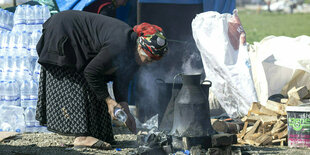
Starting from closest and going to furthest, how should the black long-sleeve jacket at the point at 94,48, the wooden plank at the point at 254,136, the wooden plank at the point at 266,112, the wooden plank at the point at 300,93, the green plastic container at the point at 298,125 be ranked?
1. the black long-sleeve jacket at the point at 94,48
2. the green plastic container at the point at 298,125
3. the wooden plank at the point at 254,136
4. the wooden plank at the point at 266,112
5. the wooden plank at the point at 300,93

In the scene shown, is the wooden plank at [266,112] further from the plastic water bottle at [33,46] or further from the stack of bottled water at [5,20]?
the stack of bottled water at [5,20]

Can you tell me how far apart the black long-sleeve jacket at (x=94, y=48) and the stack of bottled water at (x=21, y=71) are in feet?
5.19

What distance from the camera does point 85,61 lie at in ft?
16.0

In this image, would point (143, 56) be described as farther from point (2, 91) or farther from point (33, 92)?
point (2, 91)

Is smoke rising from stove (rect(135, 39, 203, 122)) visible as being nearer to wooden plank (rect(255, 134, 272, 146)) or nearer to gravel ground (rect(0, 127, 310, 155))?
gravel ground (rect(0, 127, 310, 155))

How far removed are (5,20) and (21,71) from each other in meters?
0.91

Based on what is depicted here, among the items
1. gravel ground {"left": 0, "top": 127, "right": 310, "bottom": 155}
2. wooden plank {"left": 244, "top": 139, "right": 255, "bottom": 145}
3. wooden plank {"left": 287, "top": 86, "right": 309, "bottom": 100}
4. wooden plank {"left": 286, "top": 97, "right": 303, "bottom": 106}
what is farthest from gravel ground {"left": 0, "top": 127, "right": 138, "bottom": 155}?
wooden plank {"left": 287, "top": 86, "right": 309, "bottom": 100}

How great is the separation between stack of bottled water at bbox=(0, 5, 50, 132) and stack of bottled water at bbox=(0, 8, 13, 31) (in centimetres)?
17

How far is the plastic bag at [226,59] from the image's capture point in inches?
268

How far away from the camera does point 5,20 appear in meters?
7.05

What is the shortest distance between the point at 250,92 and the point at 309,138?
142 cm

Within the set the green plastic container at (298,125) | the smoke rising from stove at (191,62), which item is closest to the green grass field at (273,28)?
the smoke rising from stove at (191,62)

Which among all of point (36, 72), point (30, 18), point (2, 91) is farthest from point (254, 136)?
point (30, 18)

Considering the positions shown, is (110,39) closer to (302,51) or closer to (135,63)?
(135,63)
